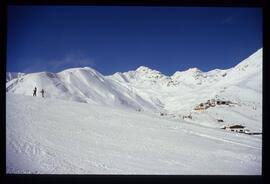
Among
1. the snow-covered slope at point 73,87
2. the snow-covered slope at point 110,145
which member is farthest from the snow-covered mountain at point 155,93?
the snow-covered slope at point 110,145

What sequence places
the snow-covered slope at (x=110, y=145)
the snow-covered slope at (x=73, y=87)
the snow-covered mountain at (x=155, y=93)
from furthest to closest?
the snow-covered slope at (x=73, y=87) < the snow-covered mountain at (x=155, y=93) < the snow-covered slope at (x=110, y=145)

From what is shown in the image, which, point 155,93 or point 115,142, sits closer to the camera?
point 115,142

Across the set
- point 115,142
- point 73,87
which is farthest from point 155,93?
point 115,142

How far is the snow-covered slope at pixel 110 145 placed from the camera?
4.98 meters

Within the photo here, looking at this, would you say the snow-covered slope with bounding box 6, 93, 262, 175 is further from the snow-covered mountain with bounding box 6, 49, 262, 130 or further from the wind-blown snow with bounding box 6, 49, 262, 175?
the snow-covered mountain with bounding box 6, 49, 262, 130

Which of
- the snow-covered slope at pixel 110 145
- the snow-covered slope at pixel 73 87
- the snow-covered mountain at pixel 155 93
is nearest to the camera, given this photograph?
the snow-covered slope at pixel 110 145

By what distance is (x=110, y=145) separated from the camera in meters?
5.89

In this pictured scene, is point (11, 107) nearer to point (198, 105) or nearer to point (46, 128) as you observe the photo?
point (46, 128)

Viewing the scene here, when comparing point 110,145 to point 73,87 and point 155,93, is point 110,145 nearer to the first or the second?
point 73,87

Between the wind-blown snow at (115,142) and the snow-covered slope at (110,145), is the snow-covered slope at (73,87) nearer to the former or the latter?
the wind-blown snow at (115,142)

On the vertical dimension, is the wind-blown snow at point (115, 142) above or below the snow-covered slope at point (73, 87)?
below

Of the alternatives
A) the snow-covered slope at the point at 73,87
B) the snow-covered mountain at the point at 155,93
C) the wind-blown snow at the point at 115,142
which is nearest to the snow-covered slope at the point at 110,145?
the wind-blown snow at the point at 115,142

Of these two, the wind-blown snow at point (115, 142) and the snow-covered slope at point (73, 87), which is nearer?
the wind-blown snow at point (115, 142)

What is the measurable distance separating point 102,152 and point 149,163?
770 millimetres
